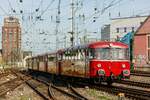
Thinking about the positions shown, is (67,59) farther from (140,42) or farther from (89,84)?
(140,42)

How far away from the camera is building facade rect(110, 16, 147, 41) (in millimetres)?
109000

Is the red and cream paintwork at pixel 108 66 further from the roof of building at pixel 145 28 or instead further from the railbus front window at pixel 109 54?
the roof of building at pixel 145 28

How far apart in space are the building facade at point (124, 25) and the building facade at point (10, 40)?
25.0m

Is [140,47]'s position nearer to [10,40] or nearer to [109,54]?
[109,54]

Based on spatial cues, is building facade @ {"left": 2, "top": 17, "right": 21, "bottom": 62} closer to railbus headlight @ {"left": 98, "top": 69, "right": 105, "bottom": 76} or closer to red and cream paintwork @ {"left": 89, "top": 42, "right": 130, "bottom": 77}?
red and cream paintwork @ {"left": 89, "top": 42, "right": 130, "bottom": 77}

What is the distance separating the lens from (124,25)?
11112 cm

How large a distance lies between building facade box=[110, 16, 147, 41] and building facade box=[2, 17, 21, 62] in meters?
25.0

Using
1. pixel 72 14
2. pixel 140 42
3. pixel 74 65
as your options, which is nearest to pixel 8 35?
pixel 140 42

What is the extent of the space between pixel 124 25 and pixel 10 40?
30754 millimetres

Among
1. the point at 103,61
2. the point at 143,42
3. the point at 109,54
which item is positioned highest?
the point at 143,42

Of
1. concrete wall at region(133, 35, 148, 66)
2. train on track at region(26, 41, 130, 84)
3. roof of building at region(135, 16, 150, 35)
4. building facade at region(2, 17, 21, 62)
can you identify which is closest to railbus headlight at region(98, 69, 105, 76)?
train on track at region(26, 41, 130, 84)

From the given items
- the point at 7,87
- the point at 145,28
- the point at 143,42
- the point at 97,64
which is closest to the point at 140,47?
the point at 143,42

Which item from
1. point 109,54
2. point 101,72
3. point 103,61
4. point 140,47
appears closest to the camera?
point 101,72

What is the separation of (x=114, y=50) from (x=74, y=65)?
3732 mm
